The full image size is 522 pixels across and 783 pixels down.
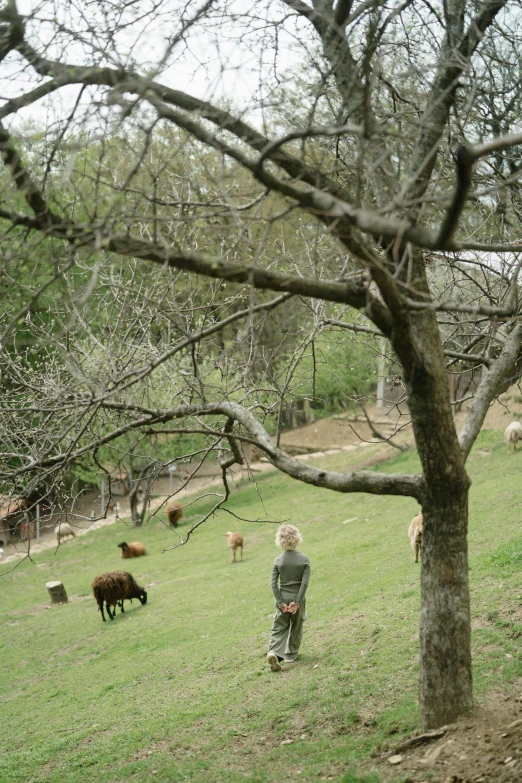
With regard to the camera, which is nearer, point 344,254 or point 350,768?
point 350,768

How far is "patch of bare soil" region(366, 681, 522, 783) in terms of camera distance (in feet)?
18.5

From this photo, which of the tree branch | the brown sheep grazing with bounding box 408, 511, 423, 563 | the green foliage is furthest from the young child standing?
the brown sheep grazing with bounding box 408, 511, 423, 563

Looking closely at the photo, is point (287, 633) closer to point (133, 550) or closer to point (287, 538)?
point (287, 538)

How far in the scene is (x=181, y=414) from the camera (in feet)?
22.5

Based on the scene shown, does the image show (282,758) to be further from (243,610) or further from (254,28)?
(243,610)

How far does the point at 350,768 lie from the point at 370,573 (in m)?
8.75

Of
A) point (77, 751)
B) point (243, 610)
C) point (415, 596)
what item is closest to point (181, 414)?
point (77, 751)

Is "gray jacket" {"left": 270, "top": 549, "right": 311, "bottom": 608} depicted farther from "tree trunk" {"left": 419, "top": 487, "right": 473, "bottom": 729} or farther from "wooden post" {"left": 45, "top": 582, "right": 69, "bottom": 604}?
"wooden post" {"left": 45, "top": 582, "right": 69, "bottom": 604}

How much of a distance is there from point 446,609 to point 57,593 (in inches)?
693

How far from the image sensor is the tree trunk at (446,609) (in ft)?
21.0

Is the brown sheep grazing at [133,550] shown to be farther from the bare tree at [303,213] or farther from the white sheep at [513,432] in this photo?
the bare tree at [303,213]

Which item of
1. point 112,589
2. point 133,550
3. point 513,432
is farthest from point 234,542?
point 513,432

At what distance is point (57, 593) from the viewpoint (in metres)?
22.1

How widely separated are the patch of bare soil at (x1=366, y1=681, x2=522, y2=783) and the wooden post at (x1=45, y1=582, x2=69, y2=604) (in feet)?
54.8
